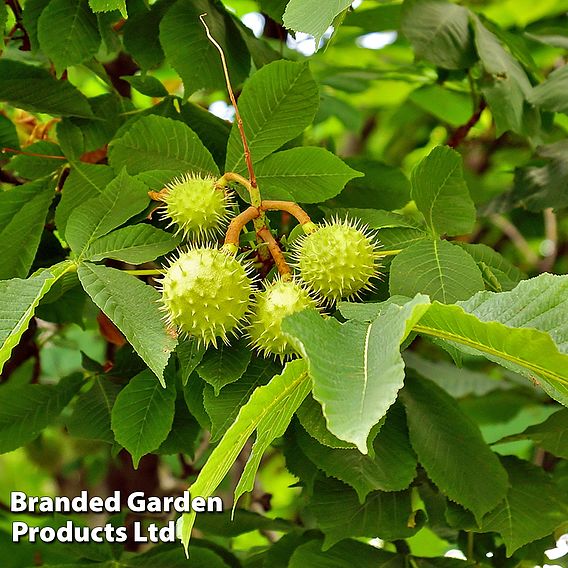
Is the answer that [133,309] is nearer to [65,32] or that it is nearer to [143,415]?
[143,415]

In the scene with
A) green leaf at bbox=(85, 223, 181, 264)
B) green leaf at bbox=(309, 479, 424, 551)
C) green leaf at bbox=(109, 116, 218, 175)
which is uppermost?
green leaf at bbox=(109, 116, 218, 175)

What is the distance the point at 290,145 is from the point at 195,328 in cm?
67

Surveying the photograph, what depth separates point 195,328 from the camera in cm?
126

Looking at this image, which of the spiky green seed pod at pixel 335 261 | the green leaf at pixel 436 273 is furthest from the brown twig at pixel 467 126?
the spiky green seed pod at pixel 335 261

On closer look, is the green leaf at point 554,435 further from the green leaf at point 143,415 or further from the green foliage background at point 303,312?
the green leaf at point 143,415

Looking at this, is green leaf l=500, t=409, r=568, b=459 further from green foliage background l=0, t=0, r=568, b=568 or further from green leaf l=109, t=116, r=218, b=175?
green leaf l=109, t=116, r=218, b=175

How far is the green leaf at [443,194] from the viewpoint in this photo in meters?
1.48

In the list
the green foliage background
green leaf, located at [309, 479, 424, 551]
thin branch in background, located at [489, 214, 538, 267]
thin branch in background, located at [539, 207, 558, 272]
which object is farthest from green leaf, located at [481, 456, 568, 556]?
thin branch in background, located at [489, 214, 538, 267]

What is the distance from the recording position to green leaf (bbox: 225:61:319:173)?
1523 mm

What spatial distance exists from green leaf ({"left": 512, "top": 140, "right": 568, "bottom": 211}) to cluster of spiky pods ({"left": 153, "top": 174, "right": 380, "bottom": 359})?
0.76 m

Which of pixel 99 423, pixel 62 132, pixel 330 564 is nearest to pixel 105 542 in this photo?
pixel 99 423

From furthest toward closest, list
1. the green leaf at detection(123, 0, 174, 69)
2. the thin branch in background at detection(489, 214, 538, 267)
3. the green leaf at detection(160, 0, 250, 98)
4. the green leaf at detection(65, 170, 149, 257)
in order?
the thin branch in background at detection(489, 214, 538, 267)
the green leaf at detection(123, 0, 174, 69)
the green leaf at detection(160, 0, 250, 98)
the green leaf at detection(65, 170, 149, 257)

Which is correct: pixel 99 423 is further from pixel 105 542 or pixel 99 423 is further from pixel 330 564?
pixel 330 564

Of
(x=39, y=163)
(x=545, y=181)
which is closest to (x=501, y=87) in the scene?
(x=545, y=181)
